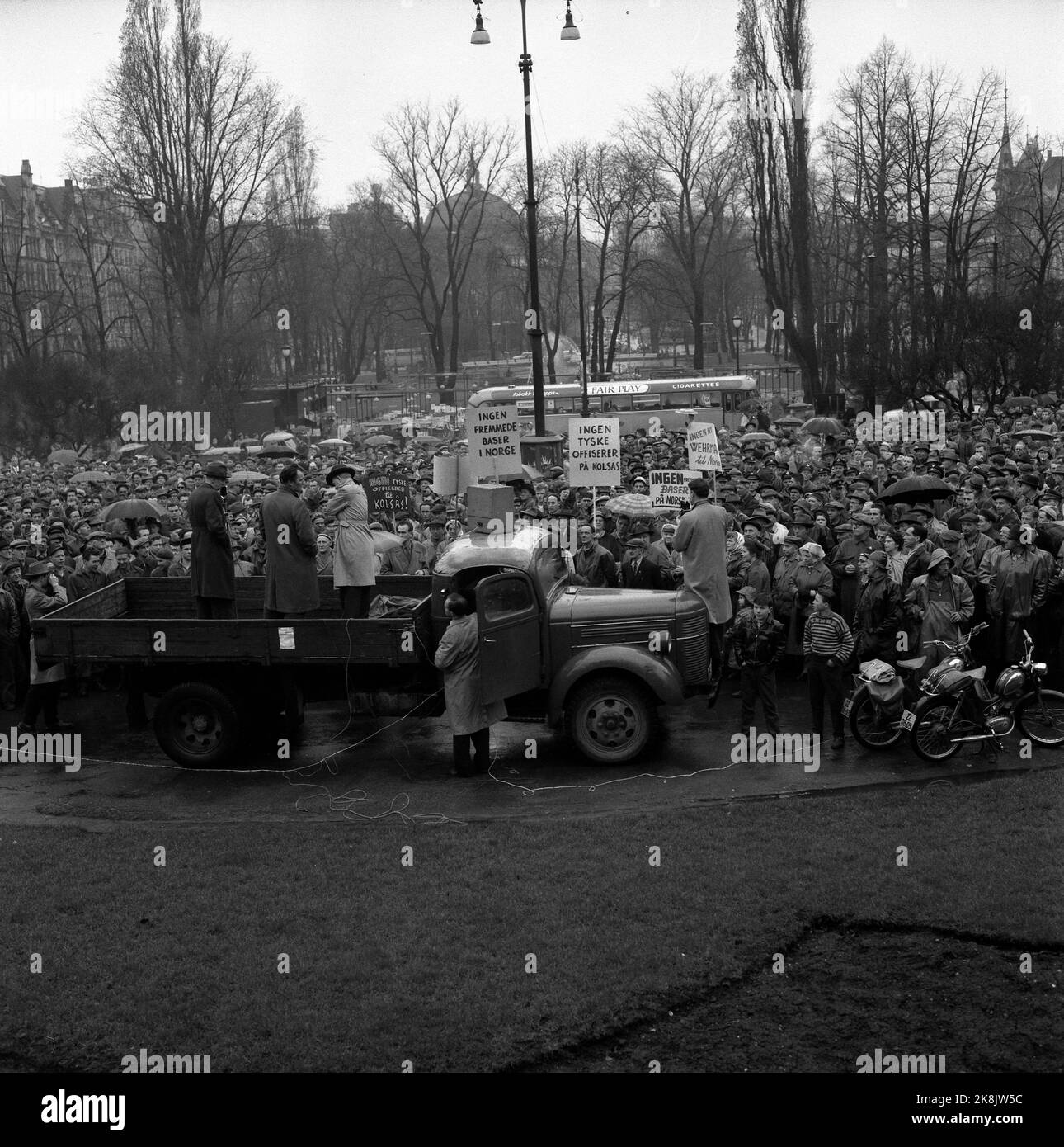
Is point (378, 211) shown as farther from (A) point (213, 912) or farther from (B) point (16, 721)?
(A) point (213, 912)

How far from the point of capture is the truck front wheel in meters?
10.9

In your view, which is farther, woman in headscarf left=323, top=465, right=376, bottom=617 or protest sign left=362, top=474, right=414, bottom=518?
protest sign left=362, top=474, right=414, bottom=518

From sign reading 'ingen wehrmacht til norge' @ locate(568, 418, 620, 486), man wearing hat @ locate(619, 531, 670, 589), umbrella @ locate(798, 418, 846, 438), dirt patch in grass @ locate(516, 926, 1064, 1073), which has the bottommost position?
dirt patch in grass @ locate(516, 926, 1064, 1073)

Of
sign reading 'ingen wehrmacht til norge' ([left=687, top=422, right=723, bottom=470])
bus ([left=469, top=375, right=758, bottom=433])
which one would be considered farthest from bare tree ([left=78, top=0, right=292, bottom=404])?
sign reading 'ingen wehrmacht til norge' ([left=687, top=422, right=723, bottom=470])

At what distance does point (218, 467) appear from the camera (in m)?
11.9

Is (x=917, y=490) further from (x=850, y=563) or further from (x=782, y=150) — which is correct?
(x=782, y=150)

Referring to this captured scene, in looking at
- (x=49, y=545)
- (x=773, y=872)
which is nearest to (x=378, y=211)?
(x=49, y=545)

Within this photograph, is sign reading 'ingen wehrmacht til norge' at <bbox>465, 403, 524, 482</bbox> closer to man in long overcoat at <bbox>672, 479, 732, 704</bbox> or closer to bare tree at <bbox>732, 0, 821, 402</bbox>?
man in long overcoat at <bbox>672, 479, 732, 704</bbox>

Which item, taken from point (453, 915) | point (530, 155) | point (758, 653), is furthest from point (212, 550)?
point (530, 155)

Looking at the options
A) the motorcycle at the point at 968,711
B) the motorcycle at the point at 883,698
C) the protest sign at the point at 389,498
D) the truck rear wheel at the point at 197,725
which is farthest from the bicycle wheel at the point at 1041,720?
the protest sign at the point at 389,498

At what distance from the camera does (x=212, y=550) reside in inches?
480

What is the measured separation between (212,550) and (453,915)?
5551 millimetres

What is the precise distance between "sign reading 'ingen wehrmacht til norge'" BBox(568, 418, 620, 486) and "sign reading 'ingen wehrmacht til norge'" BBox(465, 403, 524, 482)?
99 centimetres
